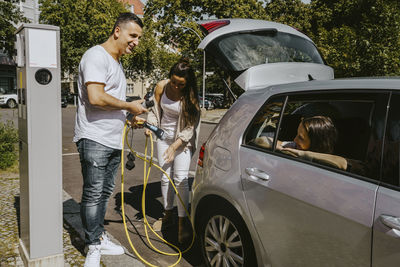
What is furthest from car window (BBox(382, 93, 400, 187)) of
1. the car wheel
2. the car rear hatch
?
the car wheel

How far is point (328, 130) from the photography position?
95.3 inches

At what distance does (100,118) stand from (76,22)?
105ft

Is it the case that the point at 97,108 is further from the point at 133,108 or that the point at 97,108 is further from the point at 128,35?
the point at 128,35

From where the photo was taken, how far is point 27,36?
2592 millimetres

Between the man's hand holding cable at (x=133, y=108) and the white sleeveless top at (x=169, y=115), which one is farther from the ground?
the man's hand holding cable at (x=133, y=108)

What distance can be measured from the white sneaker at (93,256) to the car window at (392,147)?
2.25 meters

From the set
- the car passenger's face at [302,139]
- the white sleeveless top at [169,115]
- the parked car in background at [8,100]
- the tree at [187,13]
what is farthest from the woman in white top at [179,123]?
the parked car in background at [8,100]

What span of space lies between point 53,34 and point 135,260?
200 cm

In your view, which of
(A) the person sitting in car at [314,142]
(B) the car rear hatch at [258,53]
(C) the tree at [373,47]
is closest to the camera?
(A) the person sitting in car at [314,142]

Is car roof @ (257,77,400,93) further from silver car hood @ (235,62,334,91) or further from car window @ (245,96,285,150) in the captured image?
silver car hood @ (235,62,334,91)

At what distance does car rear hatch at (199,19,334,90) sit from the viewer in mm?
3402

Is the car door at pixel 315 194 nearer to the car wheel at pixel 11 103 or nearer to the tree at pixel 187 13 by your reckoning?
the tree at pixel 187 13

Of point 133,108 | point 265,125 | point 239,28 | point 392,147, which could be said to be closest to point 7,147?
point 133,108

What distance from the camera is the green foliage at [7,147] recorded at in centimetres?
643
